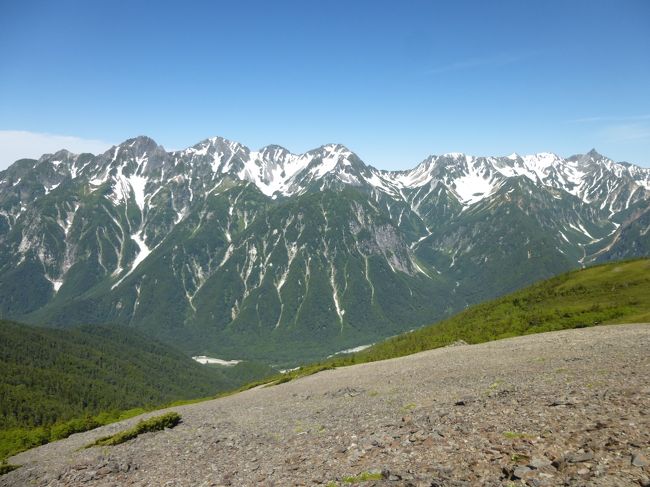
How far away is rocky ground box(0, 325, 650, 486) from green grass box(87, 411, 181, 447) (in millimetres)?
1326

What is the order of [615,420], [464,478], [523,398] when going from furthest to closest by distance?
1. [523,398]
2. [615,420]
3. [464,478]

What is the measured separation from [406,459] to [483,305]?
142 metres

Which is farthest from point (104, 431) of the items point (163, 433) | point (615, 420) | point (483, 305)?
point (483, 305)

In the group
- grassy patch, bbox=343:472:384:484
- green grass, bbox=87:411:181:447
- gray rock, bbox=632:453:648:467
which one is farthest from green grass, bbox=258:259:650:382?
grassy patch, bbox=343:472:384:484

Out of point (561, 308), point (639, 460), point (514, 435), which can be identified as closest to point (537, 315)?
point (561, 308)

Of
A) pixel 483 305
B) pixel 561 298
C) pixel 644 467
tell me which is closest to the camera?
pixel 644 467

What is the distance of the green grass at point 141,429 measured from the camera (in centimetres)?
4630

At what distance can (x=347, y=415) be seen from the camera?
4122cm

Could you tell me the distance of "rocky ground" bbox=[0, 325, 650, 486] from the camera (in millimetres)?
21234

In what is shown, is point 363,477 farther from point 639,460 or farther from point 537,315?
point 537,315

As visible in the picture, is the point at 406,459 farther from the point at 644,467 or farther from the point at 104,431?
the point at 104,431

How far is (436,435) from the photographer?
27.1 metres

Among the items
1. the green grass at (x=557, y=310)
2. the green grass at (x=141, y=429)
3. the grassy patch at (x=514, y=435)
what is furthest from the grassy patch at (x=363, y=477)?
the green grass at (x=557, y=310)

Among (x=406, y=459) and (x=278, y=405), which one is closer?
(x=406, y=459)
